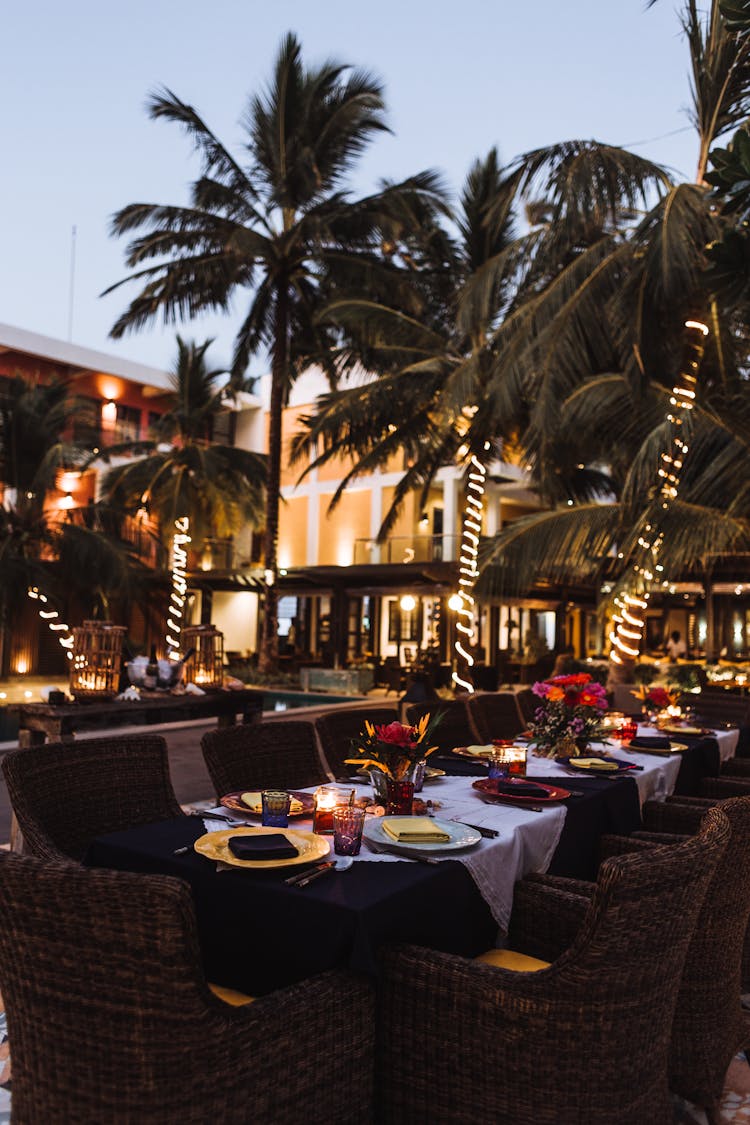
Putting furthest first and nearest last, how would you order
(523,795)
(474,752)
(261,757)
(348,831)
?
(474,752)
(261,757)
(523,795)
(348,831)

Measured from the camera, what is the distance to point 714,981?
2.43 meters

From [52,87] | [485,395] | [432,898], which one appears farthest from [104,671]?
[52,87]

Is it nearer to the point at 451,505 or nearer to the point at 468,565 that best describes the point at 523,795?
the point at 468,565

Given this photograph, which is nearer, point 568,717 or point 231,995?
point 231,995

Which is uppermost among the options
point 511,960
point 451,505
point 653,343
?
point 451,505

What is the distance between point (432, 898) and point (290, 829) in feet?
1.80

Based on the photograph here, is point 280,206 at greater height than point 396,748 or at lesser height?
greater

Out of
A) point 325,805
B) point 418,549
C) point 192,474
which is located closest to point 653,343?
point 325,805

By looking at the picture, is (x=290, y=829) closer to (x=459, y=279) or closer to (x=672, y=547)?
(x=672, y=547)

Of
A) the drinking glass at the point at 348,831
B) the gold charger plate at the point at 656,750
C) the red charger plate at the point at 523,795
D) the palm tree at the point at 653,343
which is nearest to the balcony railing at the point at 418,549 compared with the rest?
the palm tree at the point at 653,343

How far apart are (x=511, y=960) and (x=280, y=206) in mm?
14088

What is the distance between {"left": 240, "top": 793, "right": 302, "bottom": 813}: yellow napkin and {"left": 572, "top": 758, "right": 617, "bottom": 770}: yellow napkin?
1.51m

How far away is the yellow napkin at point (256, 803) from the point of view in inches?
111
